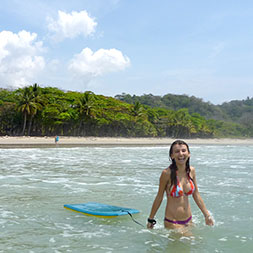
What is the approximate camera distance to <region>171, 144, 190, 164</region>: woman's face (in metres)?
3.87

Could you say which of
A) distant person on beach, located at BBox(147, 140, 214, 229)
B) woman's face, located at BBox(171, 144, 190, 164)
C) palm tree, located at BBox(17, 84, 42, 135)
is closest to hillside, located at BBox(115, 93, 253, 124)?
palm tree, located at BBox(17, 84, 42, 135)

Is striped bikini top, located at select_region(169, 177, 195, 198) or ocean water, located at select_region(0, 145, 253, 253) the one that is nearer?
striped bikini top, located at select_region(169, 177, 195, 198)

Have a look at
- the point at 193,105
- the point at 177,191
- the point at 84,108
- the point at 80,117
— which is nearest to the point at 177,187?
the point at 177,191

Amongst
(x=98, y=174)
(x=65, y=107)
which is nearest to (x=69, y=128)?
(x=65, y=107)

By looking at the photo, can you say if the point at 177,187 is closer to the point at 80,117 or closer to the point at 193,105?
the point at 80,117

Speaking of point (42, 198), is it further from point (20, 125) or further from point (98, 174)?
point (20, 125)

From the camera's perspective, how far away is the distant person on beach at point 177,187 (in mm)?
3898

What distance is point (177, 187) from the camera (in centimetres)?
393

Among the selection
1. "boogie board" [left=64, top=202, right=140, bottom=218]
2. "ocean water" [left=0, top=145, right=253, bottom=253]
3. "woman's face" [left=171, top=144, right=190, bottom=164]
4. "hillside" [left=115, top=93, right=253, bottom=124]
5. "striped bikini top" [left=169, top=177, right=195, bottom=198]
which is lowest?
"ocean water" [left=0, top=145, right=253, bottom=253]

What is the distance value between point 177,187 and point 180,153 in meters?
0.41

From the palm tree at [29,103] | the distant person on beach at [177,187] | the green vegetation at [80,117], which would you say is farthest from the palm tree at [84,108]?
the distant person on beach at [177,187]

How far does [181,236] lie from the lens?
181 inches

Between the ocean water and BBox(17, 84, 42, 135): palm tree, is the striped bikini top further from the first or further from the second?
BBox(17, 84, 42, 135): palm tree

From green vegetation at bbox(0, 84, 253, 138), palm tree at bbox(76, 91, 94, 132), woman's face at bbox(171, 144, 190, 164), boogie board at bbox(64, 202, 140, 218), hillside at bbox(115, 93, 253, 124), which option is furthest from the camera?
hillside at bbox(115, 93, 253, 124)
